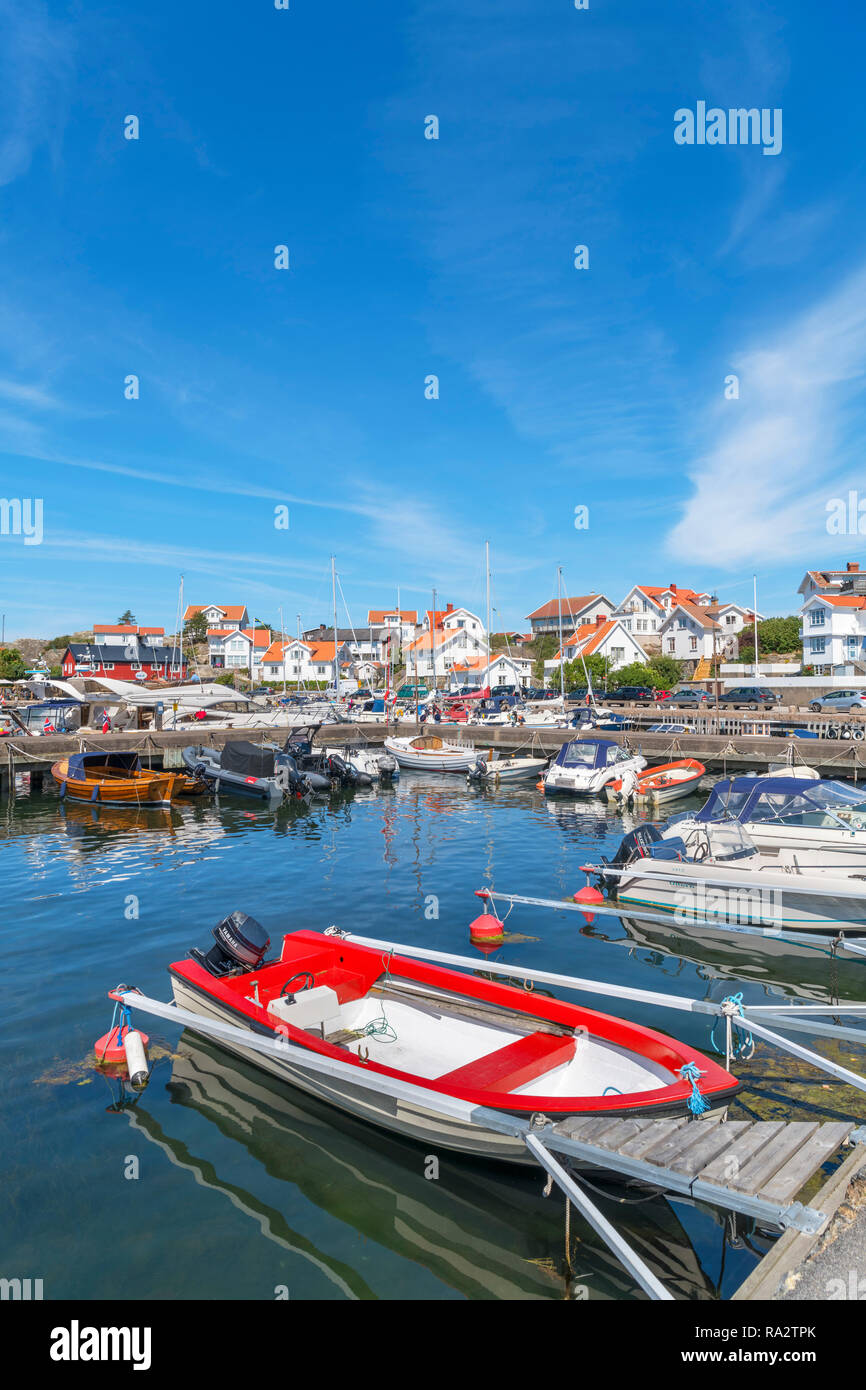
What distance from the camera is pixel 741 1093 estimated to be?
816 centimetres

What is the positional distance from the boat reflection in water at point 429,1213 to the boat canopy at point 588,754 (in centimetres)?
2379

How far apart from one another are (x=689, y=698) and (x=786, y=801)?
4204cm

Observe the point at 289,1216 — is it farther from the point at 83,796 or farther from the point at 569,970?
the point at 83,796

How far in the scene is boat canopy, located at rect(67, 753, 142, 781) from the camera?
29.5m

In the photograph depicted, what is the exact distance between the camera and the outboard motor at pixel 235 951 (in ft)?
33.6

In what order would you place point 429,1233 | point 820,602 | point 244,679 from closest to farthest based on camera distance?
point 429,1233, point 820,602, point 244,679

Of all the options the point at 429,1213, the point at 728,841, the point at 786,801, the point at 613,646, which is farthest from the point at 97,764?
the point at 613,646

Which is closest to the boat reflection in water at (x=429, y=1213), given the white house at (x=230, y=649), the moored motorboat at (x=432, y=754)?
the moored motorboat at (x=432, y=754)

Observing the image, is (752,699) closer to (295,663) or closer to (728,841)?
(728,841)

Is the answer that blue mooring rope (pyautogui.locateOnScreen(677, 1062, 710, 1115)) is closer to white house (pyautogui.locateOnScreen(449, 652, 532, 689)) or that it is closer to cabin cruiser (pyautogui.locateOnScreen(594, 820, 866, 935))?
cabin cruiser (pyautogui.locateOnScreen(594, 820, 866, 935))

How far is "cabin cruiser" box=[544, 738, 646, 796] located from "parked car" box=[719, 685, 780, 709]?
19971 millimetres

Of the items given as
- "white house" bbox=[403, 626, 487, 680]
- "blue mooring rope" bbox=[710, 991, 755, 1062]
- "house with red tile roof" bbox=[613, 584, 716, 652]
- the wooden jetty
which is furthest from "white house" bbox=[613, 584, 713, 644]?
"blue mooring rope" bbox=[710, 991, 755, 1062]
